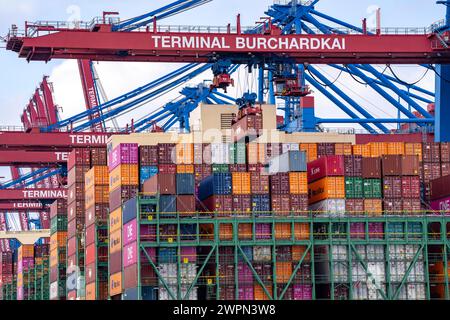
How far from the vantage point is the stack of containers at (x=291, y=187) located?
46.6 meters

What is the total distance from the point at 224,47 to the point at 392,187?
13.5 metres

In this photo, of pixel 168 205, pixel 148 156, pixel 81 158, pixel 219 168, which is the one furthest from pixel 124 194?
pixel 81 158

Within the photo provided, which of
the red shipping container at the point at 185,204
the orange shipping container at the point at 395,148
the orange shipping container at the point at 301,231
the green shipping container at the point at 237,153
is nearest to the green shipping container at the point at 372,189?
the orange shipping container at the point at 395,148

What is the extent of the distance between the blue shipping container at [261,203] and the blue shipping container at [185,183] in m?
3.05

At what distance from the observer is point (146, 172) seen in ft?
165

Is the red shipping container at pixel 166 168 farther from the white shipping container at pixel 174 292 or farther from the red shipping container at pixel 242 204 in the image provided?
the white shipping container at pixel 174 292

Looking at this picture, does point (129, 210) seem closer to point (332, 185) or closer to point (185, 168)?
point (185, 168)

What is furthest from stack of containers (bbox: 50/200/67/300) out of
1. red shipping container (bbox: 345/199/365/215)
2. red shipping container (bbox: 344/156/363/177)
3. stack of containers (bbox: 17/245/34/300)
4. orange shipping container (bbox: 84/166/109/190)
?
red shipping container (bbox: 344/156/363/177)

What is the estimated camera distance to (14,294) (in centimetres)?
10369
